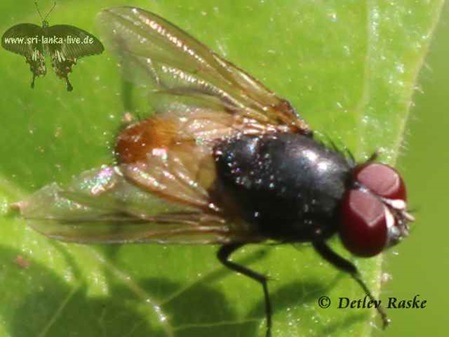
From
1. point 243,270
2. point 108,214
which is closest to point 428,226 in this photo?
point 243,270

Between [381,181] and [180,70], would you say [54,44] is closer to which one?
[180,70]

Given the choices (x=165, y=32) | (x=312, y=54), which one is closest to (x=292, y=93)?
(x=312, y=54)

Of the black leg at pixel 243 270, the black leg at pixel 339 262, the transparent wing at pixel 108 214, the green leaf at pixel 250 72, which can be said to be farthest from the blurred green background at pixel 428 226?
the transparent wing at pixel 108 214

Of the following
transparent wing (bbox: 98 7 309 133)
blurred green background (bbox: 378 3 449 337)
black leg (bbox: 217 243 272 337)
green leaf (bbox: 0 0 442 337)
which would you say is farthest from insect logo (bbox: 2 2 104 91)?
blurred green background (bbox: 378 3 449 337)

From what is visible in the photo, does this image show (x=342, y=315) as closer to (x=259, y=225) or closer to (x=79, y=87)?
(x=259, y=225)

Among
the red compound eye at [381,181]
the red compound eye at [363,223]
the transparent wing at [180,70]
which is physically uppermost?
the transparent wing at [180,70]

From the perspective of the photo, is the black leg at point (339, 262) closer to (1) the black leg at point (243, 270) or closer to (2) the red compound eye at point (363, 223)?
(2) the red compound eye at point (363, 223)

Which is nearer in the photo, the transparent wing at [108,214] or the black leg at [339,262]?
the transparent wing at [108,214]
